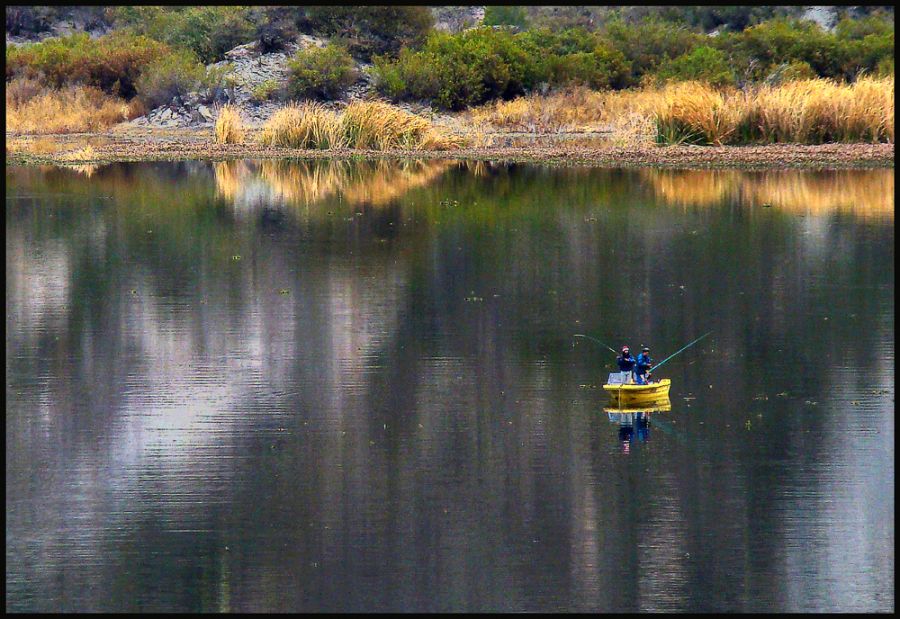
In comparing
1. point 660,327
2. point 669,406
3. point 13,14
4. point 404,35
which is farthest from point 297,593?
point 13,14

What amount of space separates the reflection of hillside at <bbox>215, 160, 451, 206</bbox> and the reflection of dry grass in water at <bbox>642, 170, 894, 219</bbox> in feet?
18.9

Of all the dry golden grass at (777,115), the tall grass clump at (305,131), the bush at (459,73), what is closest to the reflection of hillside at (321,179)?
the tall grass clump at (305,131)

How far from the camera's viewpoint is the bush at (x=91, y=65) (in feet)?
199

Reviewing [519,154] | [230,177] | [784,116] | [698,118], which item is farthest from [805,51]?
[230,177]

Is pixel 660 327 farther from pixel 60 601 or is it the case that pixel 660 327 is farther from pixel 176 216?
pixel 176 216

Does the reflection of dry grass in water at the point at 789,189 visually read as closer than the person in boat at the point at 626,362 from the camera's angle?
No

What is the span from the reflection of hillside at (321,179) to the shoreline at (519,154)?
1497 mm

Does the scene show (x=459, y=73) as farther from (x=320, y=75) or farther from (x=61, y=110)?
(x=61, y=110)

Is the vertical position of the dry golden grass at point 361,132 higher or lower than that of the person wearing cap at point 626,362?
higher

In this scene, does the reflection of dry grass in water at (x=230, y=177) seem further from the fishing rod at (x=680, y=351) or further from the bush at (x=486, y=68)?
the fishing rod at (x=680, y=351)

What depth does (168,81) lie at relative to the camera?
56531mm

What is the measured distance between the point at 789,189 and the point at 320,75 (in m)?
26.3

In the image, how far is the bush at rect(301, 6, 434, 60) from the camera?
6456 cm

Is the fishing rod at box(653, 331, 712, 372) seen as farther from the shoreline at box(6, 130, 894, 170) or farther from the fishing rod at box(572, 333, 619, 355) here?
the shoreline at box(6, 130, 894, 170)
